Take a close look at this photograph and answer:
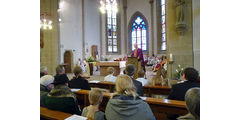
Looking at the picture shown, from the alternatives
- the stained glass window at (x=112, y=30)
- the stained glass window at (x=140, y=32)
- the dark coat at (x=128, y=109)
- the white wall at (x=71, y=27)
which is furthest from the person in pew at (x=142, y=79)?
the stained glass window at (x=112, y=30)

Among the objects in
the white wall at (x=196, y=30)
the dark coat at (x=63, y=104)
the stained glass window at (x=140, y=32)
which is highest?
the stained glass window at (x=140, y=32)

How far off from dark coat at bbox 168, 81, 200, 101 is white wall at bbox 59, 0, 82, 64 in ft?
38.3

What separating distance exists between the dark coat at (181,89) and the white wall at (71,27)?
1166 centimetres

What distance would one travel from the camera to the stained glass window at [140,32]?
54.8ft

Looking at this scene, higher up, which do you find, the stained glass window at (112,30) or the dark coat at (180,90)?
the stained glass window at (112,30)

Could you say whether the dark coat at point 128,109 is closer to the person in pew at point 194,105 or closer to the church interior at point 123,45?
the church interior at point 123,45

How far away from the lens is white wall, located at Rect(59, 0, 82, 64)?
43.4 ft

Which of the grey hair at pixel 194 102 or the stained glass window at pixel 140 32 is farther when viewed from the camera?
the stained glass window at pixel 140 32

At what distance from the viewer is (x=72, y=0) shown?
46.0ft

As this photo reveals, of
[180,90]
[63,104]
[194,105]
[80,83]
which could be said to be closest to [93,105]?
[63,104]

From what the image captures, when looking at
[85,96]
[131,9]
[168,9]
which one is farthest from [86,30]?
[85,96]
